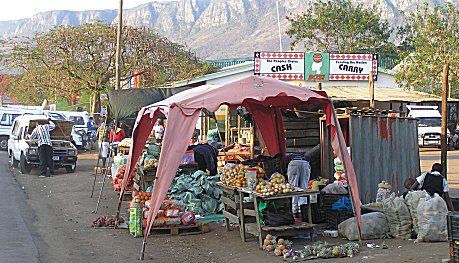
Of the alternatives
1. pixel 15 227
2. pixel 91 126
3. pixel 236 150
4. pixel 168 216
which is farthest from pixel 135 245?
pixel 91 126

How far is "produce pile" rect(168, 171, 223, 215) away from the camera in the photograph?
48.4 ft

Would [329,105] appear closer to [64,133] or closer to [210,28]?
[64,133]

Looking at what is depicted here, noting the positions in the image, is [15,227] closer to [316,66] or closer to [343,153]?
[343,153]

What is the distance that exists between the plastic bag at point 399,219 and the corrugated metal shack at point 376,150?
2.32 m

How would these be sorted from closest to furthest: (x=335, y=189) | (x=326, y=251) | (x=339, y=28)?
(x=326, y=251)
(x=335, y=189)
(x=339, y=28)

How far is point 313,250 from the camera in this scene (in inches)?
419

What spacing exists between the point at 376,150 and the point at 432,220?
377 cm

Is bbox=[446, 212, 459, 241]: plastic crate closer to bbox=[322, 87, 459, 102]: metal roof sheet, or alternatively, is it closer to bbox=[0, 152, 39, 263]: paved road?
bbox=[0, 152, 39, 263]: paved road

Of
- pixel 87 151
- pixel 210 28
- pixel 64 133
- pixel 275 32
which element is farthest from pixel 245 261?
pixel 210 28

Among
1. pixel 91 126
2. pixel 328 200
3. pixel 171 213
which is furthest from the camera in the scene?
pixel 91 126

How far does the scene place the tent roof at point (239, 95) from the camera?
1139 cm

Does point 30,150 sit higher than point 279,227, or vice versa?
point 30,150

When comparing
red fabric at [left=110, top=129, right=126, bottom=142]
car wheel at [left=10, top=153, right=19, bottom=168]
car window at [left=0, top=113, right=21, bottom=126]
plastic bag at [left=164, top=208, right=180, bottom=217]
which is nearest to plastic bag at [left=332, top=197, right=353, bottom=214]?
plastic bag at [left=164, top=208, right=180, bottom=217]

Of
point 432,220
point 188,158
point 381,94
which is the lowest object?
point 432,220
